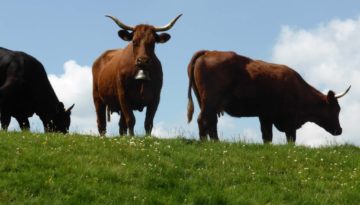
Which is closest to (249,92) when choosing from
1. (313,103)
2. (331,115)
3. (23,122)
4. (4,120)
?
(313,103)

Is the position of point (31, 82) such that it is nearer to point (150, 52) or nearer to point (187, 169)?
point (150, 52)

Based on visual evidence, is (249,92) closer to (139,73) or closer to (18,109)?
(139,73)

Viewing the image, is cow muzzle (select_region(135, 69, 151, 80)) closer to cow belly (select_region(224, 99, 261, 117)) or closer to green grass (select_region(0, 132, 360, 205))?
cow belly (select_region(224, 99, 261, 117))

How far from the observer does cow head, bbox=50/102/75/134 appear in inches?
973

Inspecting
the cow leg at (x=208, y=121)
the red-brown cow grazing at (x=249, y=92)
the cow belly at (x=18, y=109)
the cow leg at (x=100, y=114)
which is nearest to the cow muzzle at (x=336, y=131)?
the red-brown cow grazing at (x=249, y=92)

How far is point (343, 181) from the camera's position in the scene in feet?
46.3

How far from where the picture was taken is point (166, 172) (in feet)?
45.3

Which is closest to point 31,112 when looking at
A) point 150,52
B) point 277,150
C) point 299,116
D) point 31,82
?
point 31,82

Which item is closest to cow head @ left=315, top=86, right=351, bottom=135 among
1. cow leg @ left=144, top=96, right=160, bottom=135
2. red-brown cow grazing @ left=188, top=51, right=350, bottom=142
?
red-brown cow grazing @ left=188, top=51, right=350, bottom=142

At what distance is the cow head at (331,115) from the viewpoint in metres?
22.4

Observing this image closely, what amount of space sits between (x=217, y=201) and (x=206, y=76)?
816cm

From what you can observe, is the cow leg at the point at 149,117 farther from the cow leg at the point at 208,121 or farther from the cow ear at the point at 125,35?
the cow ear at the point at 125,35

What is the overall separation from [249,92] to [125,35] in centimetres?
424

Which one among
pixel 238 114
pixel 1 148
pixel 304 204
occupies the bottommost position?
pixel 304 204
